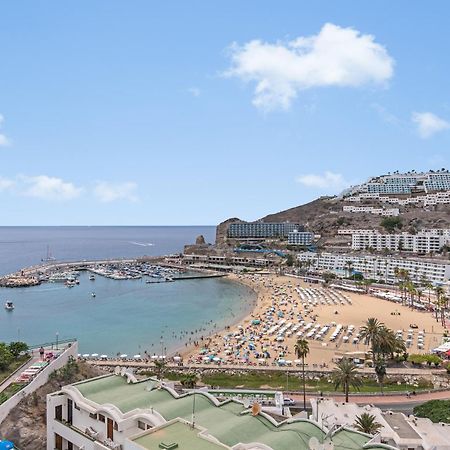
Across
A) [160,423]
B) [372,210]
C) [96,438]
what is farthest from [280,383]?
[372,210]

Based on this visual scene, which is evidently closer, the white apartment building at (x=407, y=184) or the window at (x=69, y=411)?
the window at (x=69, y=411)

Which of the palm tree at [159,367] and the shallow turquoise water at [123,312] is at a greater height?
the palm tree at [159,367]

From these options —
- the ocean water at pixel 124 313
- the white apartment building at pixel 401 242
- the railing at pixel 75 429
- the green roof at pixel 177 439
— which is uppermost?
the white apartment building at pixel 401 242

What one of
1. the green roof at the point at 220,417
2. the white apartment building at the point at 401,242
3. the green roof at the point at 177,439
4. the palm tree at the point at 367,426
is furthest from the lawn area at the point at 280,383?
the white apartment building at the point at 401,242

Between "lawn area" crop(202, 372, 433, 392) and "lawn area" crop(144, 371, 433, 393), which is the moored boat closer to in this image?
"lawn area" crop(144, 371, 433, 393)

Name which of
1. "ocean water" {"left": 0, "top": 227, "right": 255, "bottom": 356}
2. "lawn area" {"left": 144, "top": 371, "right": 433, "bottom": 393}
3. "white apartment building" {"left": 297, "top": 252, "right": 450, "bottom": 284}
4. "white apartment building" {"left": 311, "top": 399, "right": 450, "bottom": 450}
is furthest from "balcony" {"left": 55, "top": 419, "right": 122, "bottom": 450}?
"white apartment building" {"left": 297, "top": 252, "right": 450, "bottom": 284}

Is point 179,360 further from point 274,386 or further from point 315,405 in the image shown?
point 315,405

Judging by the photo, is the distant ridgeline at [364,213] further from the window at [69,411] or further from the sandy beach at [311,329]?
the window at [69,411]
